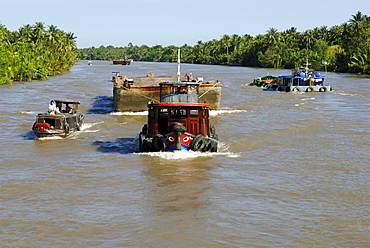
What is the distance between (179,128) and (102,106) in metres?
19.8

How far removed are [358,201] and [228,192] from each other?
11.3ft

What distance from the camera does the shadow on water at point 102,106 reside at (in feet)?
107

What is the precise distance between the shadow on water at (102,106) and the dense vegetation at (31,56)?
18.0 meters

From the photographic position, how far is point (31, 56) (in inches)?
2704

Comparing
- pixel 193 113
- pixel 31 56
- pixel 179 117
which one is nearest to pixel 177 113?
pixel 179 117

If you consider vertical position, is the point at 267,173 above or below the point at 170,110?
Answer: below

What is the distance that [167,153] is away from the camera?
1766 cm

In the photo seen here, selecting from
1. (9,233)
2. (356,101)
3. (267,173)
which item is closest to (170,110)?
(267,173)

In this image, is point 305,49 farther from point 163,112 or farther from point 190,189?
point 190,189

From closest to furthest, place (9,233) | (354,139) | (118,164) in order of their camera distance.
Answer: (9,233), (118,164), (354,139)

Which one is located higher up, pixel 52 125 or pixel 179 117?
pixel 179 117

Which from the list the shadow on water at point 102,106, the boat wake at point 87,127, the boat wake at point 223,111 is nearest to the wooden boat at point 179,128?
the boat wake at point 87,127

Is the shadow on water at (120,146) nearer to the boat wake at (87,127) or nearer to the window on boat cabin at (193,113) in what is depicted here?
the boat wake at (87,127)

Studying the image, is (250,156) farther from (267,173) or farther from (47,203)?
(47,203)
